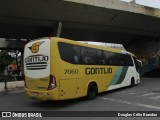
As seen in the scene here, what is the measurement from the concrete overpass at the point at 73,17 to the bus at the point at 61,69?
7955 mm

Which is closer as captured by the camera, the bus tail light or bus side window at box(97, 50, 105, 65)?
the bus tail light

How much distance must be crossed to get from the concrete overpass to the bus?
313 inches

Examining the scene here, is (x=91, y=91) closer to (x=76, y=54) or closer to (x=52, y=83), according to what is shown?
(x=76, y=54)

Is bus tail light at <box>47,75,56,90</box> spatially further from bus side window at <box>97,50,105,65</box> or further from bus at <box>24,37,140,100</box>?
bus side window at <box>97,50,105,65</box>

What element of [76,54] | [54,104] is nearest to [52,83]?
[54,104]

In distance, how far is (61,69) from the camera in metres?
10.8

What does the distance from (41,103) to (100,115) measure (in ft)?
12.5

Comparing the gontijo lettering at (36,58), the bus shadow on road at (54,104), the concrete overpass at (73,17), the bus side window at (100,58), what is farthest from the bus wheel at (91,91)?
the concrete overpass at (73,17)

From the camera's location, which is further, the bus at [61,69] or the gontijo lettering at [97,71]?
the gontijo lettering at [97,71]

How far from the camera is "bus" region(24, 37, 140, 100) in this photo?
1062 cm

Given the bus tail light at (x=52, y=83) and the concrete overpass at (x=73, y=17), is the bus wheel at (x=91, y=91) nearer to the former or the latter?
the bus tail light at (x=52, y=83)

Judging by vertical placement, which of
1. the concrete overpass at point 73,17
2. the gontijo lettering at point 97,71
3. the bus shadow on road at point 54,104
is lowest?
the bus shadow on road at point 54,104

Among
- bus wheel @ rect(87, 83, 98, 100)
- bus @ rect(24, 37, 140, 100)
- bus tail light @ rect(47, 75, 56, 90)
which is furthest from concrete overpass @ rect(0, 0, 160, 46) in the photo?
bus tail light @ rect(47, 75, 56, 90)

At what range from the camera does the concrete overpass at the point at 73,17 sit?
20.1 metres
